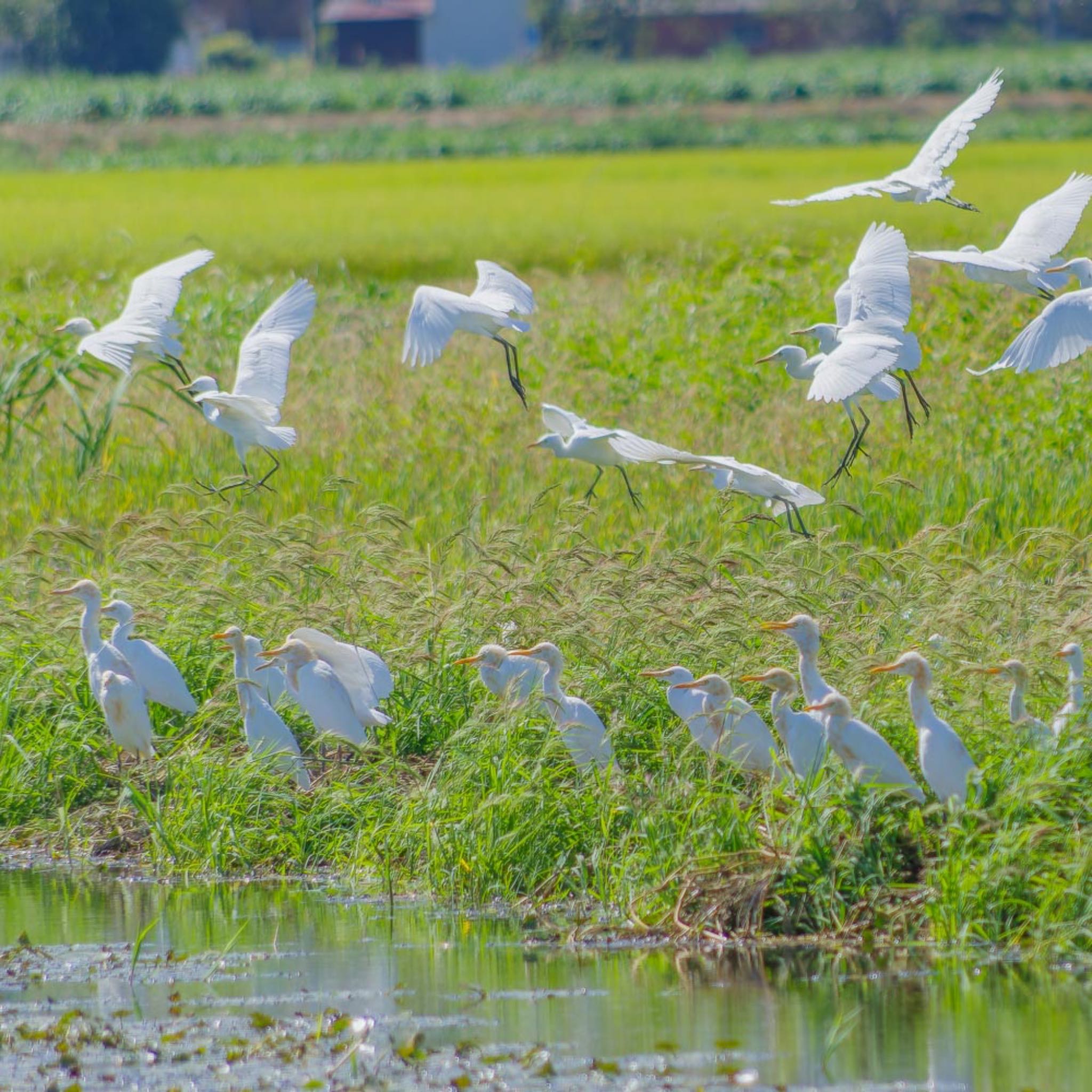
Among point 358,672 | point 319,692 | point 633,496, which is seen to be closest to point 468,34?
point 633,496

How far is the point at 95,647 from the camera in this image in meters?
7.90

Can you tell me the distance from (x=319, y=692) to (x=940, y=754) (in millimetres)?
2457

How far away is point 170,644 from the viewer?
28.2 ft

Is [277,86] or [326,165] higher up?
[277,86]

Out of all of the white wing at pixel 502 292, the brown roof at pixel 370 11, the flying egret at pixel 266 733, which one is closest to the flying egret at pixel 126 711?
the flying egret at pixel 266 733

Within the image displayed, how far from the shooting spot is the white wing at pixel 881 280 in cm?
800

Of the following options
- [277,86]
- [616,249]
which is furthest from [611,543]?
[277,86]

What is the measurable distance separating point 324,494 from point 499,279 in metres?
2.57

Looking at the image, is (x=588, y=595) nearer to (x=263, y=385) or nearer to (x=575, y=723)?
(x=575, y=723)

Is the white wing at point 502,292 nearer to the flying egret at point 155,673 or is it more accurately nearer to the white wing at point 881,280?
the white wing at point 881,280

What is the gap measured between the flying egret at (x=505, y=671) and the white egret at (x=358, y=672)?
0.32m

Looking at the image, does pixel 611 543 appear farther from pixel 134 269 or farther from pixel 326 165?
pixel 326 165

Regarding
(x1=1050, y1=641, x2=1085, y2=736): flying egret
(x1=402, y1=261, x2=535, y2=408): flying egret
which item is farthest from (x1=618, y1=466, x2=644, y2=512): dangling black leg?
(x1=1050, y1=641, x2=1085, y2=736): flying egret

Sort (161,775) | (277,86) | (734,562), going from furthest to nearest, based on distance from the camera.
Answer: (277,86) < (734,562) < (161,775)
